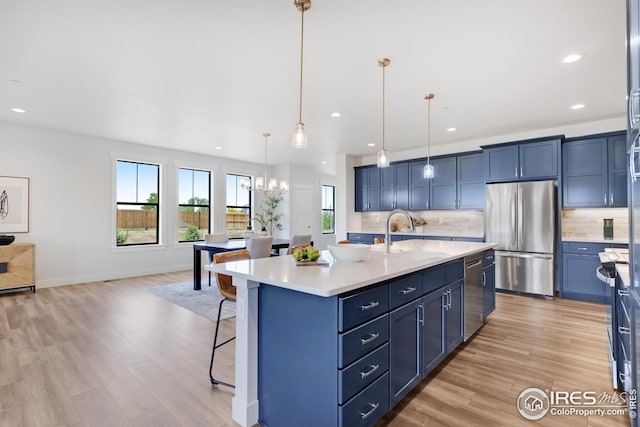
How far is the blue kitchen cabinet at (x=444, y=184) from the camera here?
5980 mm

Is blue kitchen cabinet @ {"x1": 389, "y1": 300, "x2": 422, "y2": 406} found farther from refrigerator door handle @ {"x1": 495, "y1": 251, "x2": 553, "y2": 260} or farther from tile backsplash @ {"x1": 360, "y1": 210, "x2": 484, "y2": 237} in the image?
tile backsplash @ {"x1": 360, "y1": 210, "x2": 484, "y2": 237}

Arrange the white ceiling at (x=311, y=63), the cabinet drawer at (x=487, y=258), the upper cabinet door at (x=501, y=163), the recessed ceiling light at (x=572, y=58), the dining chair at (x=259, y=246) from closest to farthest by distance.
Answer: the white ceiling at (x=311, y=63) → the recessed ceiling light at (x=572, y=58) → the cabinet drawer at (x=487, y=258) → the dining chair at (x=259, y=246) → the upper cabinet door at (x=501, y=163)

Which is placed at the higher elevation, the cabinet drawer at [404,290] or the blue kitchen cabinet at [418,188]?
the blue kitchen cabinet at [418,188]

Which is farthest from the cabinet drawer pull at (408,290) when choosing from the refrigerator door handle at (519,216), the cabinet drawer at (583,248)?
the cabinet drawer at (583,248)

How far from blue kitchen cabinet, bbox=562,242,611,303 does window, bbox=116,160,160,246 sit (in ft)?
24.5

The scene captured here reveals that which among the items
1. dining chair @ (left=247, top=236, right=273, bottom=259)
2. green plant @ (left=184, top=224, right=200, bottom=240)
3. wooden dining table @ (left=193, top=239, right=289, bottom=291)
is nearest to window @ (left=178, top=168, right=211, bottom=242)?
green plant @ (left=184, top=224, right=200, bottom=240)

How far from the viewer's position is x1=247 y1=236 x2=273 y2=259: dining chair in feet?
15.3

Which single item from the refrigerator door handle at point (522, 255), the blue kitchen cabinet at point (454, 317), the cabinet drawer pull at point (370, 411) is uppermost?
the refrigerator door handle at point (522, 255)

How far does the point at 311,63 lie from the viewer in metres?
3.03

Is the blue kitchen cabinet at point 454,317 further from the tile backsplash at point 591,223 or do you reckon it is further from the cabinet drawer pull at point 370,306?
the tile backsplash at point 591,223

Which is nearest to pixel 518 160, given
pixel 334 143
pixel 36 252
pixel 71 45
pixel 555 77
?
pixel 555 77

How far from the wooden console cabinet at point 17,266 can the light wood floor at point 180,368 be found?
79 centimetres

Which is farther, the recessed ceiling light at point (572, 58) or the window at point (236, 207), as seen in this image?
the window at point (236, 207)

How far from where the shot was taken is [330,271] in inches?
76.9
